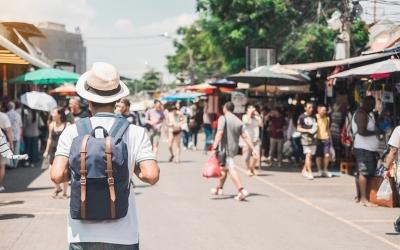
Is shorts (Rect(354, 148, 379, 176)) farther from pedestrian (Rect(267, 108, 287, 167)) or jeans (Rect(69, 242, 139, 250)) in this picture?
jeans (Rect(69, 242, 139, 250))

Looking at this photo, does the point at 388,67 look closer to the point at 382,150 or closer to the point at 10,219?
the point at 382,150

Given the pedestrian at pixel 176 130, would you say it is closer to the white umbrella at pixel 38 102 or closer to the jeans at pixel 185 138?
the white umbrella at pixel 38 102

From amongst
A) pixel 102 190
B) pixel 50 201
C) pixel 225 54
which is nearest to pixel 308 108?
pixel 50 201

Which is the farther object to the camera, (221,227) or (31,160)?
(31,160)

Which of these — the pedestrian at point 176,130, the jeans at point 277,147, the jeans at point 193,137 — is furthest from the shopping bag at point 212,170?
the jeans at point 193,137

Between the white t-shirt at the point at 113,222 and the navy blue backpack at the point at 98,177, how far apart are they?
0.07 meters

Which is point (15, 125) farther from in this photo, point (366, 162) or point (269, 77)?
point (366, 162)

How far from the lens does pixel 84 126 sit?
141 inches

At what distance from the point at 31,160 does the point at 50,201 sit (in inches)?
274

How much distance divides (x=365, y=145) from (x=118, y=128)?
770 cm

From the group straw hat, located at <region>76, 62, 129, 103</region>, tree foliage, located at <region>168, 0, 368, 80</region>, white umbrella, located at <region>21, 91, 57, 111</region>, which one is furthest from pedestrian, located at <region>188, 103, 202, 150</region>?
straw hat, located at <region>76, 62, 129, 103</region>

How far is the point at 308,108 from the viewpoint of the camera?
48.5 feet

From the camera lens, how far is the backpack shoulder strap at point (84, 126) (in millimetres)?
3537

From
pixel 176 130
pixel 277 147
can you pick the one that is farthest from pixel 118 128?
A: pixel 176 130
